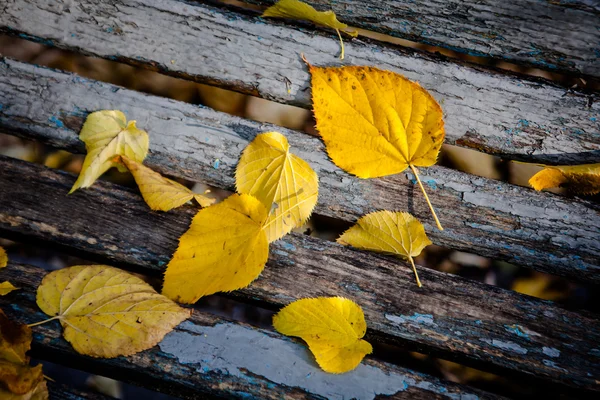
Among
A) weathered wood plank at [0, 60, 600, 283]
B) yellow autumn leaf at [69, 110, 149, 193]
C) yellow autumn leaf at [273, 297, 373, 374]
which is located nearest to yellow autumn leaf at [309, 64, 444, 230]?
weathered wood plank at [0, 60, 600, 283]

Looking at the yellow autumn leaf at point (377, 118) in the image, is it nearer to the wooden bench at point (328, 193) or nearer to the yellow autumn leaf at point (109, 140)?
the wooden bench at point (328, 193)

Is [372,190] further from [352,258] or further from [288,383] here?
[288,383]

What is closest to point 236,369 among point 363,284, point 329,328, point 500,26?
point 329,328

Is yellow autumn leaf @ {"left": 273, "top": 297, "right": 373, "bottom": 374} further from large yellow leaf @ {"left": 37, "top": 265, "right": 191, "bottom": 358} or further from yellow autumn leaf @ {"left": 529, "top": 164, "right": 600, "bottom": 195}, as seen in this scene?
yellow autumn leaf @ {"left": 529, "top": 164, "right": 600, "bottom": 195}

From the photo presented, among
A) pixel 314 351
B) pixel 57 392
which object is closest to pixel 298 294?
pixel 314 351

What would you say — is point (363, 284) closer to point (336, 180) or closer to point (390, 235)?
point (390, 235)

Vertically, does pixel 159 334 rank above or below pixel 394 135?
below
